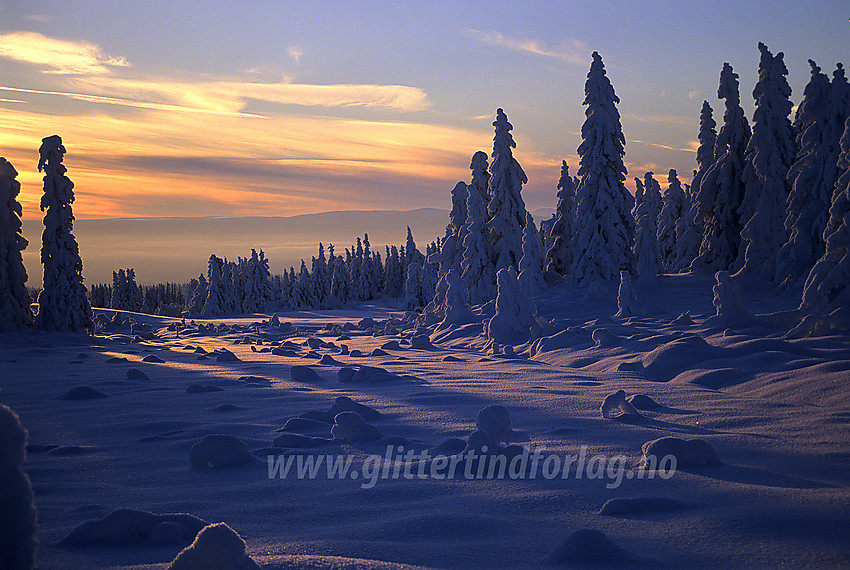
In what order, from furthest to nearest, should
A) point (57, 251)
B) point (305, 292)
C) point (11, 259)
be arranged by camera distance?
point (305, 292) → point (57, 251) → point (11, 259)

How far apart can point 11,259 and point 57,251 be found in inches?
80.5

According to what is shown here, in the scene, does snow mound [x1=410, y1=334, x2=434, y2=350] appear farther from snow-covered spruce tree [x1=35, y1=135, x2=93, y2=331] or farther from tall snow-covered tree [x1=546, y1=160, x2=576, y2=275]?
tall snow-covered tree [x1=546, y1=160, x2=576, y2=275]

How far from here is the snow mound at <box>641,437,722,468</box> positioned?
386 cm

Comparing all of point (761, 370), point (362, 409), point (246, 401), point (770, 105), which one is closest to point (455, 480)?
point (362, 409)

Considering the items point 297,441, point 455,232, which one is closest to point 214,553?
point 297,441

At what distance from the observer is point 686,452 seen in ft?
12.7

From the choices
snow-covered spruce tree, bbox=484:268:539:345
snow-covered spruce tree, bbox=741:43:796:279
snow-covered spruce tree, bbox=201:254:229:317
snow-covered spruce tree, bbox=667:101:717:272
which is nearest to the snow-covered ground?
snow-covered spruce tree, bbox=484:268:539:345

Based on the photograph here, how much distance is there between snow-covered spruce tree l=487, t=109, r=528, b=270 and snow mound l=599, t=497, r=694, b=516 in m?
29.4

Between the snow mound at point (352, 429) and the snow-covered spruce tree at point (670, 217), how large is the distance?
4949 cm

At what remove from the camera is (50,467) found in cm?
418

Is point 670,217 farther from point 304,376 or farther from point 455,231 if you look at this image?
point 304,376

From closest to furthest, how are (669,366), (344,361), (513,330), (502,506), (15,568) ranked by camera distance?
1. (15,568)
2. (502,506)
3. (669,366)
4. (344,361)
5. (513,330)

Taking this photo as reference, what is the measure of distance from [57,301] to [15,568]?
23085mm

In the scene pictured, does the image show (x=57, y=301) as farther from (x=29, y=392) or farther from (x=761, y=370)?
(x=761, y=370)
